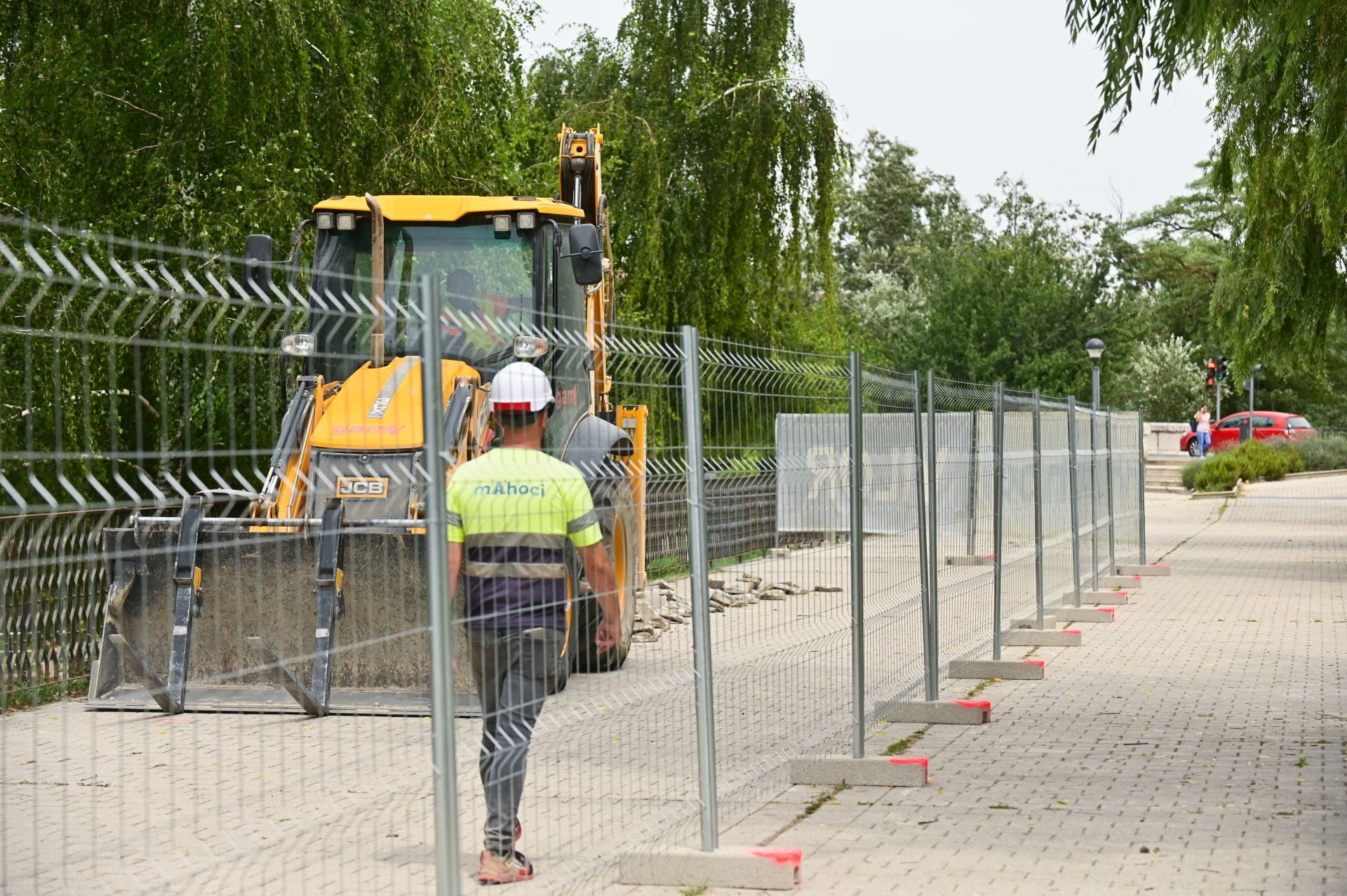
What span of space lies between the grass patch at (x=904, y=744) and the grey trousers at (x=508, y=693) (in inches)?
149

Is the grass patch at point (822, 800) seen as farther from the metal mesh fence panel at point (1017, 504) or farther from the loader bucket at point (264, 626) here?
the metal mesh fence panel at point (1017, 504)

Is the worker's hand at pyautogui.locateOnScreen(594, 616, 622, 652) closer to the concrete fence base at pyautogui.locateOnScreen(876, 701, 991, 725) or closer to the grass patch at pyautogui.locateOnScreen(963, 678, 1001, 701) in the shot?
the concrete fence base at pyautogui.locateOnScreen(876, 701, 991, 725)

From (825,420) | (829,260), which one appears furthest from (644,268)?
(825,420)

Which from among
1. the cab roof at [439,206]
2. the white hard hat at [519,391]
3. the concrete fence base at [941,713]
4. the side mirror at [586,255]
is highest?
the cab roof at [439,206]

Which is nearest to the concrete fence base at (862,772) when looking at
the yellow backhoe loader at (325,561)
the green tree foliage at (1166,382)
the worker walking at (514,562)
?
the yellow backhoe loader at (325,561)

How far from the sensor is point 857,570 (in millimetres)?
8570

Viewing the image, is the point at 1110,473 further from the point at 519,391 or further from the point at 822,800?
the point at 519,391

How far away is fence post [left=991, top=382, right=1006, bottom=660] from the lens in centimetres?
1228

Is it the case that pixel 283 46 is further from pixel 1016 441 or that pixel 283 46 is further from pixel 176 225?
pixel 1016 441

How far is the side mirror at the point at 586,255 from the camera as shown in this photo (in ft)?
37.1

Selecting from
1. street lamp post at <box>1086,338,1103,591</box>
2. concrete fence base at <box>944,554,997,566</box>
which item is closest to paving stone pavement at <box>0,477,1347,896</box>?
concrete fence base at <box>944,554,997,566</box>

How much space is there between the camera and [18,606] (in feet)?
26.0

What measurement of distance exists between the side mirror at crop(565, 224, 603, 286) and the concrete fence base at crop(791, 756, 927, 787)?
401 cm

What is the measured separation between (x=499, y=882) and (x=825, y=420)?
3295 mm
